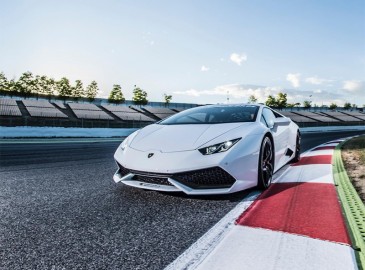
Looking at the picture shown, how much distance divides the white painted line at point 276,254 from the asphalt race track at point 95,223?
278mm

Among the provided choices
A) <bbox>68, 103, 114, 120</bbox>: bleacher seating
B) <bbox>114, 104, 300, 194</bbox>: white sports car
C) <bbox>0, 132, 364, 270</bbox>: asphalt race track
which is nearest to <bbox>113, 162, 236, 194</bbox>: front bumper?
<bbox>114, 104, 300, 194</bbox>: white sports car

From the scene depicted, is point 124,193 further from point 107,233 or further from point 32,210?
point 107,233

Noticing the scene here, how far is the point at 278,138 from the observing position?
4.57m

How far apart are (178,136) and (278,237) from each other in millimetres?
1741

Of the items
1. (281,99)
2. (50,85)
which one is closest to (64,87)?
(50,85)

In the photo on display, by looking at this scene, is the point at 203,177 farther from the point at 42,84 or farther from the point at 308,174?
the point at 42,84

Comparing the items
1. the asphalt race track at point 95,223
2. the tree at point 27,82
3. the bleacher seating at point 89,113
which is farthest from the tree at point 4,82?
the asphalt race track at point 95,223

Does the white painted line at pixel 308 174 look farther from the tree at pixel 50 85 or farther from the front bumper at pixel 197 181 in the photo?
the tree at pixel 50 85

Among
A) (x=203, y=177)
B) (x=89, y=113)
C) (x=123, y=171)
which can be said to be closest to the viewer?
(x=203, y=177)

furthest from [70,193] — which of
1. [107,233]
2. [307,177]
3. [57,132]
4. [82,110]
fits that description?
[82,110]

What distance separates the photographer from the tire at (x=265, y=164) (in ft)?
11.7

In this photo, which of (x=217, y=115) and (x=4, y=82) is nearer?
(x=217, y=115)

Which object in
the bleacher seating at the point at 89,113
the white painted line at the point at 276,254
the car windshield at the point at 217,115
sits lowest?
the bleacher seating at the point at 89,113

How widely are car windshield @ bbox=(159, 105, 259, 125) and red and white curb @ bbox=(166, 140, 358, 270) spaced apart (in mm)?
1170
